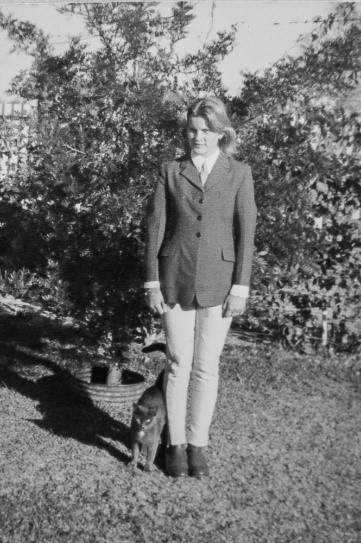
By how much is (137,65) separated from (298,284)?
9.09ft

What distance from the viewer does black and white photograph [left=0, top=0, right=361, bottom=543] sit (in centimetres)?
326

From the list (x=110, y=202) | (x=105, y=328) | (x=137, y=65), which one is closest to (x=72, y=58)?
(x=137, y=65)

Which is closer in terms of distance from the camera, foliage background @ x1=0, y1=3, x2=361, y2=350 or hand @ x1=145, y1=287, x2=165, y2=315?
hand @ x1=145, y1=287, x2=165, y2=315

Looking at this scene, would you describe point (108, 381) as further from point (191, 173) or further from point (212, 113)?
point (212, 113)

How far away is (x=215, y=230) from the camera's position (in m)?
3.33

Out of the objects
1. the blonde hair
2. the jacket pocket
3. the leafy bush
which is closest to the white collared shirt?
the blonde hair

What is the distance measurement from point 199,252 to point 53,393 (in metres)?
2.22

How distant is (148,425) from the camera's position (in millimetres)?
3445

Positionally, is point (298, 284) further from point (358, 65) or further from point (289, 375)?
point (358, 65)

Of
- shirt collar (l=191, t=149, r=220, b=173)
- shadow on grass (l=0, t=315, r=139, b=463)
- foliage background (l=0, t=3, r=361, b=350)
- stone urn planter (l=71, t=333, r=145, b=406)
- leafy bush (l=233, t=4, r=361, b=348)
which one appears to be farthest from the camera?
stone urn planter (l=71, t=333, r=145, b=406)

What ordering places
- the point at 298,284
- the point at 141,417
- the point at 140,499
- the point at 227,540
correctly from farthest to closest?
1. the point at 298,284
2. the point at 141,417
3. the point at 140,499
4. the point at 227,540

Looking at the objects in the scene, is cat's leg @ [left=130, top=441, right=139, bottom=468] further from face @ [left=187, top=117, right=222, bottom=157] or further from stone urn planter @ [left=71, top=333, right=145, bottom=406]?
face @ [left=187, top=117, right=222, bottom=157]

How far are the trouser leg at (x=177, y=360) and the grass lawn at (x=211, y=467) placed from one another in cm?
32

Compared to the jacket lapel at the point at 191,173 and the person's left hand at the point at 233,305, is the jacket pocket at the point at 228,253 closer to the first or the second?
the person's left hand at the point at 233,305
